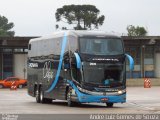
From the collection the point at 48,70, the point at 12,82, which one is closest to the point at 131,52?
the point at 12,82

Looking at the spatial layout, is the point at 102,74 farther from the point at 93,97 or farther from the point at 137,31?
the point at 137,31

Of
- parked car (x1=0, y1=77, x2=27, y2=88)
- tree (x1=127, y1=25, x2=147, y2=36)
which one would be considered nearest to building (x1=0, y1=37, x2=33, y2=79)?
parked car (x1=0, y1=77, x2=27, y2=88)

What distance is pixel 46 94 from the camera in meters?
34.6

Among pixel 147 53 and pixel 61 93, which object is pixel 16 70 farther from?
pixel 61 93

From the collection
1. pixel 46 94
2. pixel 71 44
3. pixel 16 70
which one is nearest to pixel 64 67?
pixel 71 44

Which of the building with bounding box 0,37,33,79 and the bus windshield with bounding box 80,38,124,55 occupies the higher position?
the bus windshield with bounding box 80,38,124,55

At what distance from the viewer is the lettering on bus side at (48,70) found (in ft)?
110

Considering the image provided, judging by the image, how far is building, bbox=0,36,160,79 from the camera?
82.8 meters

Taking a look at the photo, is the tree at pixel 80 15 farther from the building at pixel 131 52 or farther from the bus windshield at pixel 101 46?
the bus windshield at pixel 101 46

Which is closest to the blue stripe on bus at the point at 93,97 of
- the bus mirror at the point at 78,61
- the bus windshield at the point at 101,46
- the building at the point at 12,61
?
the bus mirror at the point at 78,61

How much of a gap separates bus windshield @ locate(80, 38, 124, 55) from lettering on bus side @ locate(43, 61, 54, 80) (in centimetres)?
440

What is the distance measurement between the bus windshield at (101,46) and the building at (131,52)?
1956 inches

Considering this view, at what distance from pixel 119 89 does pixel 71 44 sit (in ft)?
10.1

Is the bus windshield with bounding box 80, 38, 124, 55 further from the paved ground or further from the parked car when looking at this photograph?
the parked car
